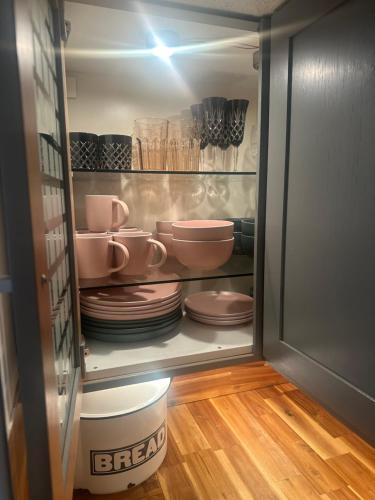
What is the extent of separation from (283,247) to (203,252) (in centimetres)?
22

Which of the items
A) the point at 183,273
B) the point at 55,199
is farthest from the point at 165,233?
the point at 55,199

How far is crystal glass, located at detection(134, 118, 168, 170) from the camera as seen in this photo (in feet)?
3.21

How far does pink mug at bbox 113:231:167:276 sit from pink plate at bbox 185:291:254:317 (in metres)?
0.24

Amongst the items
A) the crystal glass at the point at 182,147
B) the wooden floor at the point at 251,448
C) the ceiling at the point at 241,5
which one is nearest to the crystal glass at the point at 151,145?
the crystal glass at the point at 182,147

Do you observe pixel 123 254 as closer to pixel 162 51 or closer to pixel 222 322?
pixel 222 322

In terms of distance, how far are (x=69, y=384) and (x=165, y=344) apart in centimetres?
27

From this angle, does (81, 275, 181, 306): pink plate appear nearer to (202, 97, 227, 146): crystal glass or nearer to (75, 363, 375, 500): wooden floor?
(202, 97, 227, 146): crystal glass

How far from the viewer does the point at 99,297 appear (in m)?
0.87

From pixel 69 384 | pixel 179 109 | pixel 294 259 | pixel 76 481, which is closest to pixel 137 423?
pixel 76 481

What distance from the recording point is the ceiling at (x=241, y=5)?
0.70m

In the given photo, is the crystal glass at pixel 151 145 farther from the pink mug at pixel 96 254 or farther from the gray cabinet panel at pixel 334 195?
the gray cabinet panel at pixel 334 195

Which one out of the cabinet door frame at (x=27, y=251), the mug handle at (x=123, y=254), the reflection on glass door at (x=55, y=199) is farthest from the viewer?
the mug handle at (x=123, y=254)

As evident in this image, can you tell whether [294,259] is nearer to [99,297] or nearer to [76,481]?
[99,297]

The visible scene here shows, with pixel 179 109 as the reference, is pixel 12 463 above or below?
below
